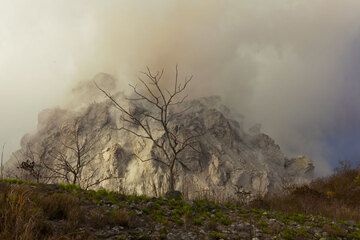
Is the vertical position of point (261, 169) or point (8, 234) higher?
point (261, 169)

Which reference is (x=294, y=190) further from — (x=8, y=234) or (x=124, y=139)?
(x=124, y=139)

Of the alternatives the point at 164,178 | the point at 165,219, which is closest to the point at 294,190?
the point at 165,219

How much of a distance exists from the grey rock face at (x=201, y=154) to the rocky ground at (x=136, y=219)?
87.4 meters

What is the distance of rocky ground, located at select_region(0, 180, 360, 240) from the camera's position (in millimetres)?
8461

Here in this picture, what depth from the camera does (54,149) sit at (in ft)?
396

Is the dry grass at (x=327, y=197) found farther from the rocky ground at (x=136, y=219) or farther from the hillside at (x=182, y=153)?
the hillside at (x=182, y=153)

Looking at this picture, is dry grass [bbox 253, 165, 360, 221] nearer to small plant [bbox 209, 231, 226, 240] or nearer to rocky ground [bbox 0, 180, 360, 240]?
rocky ground [bbox 0, 180, 360, 240]

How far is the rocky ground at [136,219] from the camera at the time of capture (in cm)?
846

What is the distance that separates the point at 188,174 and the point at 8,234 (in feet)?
368

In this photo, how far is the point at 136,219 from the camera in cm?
1148

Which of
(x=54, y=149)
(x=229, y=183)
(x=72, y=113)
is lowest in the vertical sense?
(x=229, y=183)

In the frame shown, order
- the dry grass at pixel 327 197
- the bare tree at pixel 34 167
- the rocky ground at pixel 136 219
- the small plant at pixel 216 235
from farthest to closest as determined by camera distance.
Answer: the bare tree at pixel 34 167
the dry grass at pixel 327 197
the small plant at pixel 216 235
the rocky ground at pixel 136 219

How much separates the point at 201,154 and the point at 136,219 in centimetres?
11618

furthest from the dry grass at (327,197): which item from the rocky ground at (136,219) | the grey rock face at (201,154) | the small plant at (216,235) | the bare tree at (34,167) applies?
the grey rock face at (201,154)
